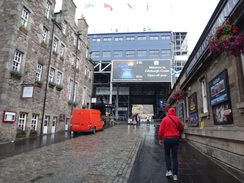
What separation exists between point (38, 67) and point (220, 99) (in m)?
14.5

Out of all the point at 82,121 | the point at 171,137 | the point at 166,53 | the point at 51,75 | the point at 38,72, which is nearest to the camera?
the point at 171,137

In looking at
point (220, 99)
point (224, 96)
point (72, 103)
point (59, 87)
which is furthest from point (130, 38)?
point (224, 96)

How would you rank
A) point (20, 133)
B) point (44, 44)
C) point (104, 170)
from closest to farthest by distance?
point (104, 170), point (20, 133), point (44, 44)

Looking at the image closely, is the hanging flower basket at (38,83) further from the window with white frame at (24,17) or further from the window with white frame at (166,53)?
the window with white frame at (166,53)

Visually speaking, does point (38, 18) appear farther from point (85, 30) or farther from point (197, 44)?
point (197, 44)

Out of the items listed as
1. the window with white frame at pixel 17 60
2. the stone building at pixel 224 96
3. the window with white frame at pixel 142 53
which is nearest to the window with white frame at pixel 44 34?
the window with white frame at pixel 17 60

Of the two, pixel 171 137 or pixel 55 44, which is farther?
pixel 55 44

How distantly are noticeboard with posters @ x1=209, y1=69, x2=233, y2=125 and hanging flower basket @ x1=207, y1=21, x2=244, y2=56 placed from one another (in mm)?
1775

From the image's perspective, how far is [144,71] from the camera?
35.1 metres

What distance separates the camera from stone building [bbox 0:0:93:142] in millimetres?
11531

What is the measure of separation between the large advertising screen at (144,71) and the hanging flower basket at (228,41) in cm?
3010

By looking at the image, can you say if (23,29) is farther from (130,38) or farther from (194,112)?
(130,38)

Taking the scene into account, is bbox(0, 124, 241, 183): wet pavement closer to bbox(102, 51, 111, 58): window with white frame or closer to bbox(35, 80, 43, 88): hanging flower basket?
bbox(35, 80, 43, 88): hanging flower basket

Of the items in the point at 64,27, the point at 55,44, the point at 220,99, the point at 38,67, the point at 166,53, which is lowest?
the point at 220,99
